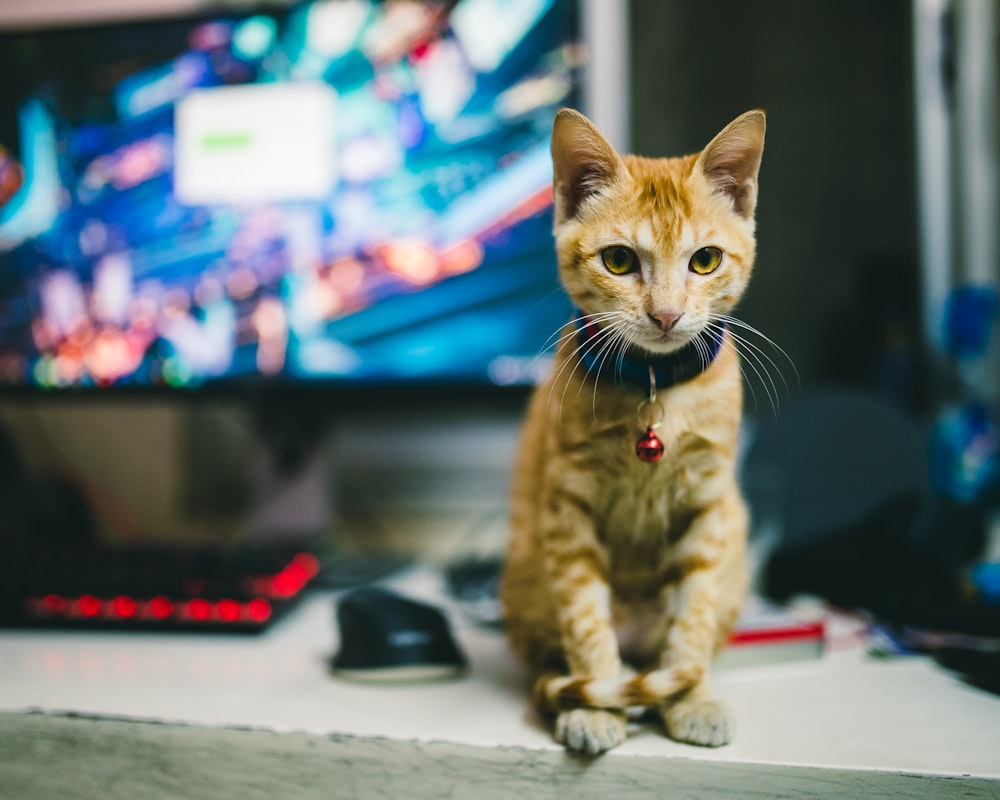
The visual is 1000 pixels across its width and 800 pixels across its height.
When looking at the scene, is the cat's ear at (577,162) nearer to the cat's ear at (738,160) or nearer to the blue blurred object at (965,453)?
the cat's ear at (738,160)

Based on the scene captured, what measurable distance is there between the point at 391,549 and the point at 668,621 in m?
0.55

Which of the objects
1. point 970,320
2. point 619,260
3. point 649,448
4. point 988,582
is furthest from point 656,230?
point 970,320

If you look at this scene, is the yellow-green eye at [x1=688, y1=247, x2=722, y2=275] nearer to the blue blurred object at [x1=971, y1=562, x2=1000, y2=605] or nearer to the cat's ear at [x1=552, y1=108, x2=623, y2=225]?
the cat's ear at [x1=552, y1=108, x2=623, y2=225]

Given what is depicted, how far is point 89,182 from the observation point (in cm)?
93

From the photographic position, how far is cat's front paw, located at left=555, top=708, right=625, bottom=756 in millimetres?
429

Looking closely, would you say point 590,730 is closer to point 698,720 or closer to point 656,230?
point 698,720

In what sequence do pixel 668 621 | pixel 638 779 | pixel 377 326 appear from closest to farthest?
pixel 638 779
pixel 668 621
pixel 377 326

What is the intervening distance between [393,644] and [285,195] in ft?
1.90

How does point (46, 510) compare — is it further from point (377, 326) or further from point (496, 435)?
point (496, 435)

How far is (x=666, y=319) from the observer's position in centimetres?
47

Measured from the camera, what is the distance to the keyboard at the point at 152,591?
67cm

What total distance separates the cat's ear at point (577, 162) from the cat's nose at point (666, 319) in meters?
0.12

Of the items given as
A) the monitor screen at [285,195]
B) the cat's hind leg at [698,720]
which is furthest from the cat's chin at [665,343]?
the monitor screen at [285,195]

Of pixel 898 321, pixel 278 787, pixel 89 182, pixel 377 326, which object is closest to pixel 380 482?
pixel 377 326
